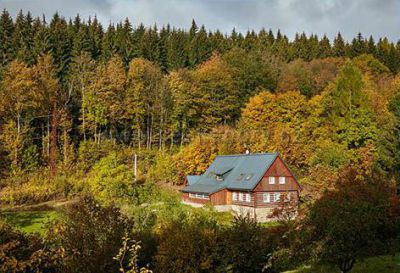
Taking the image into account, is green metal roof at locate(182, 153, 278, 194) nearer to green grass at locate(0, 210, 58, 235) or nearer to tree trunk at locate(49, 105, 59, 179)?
green grass at locate(0, 210, 58, 235)

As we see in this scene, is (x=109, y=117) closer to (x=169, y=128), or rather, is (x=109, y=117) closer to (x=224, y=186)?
(x=169, y=128)

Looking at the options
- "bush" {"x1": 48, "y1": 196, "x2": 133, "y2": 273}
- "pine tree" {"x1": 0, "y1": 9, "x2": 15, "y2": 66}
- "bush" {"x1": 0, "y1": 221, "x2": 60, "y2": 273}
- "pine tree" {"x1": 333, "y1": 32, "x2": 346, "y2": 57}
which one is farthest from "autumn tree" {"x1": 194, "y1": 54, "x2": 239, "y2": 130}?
"bush" {"x1": 0, "y1": 221, "x2": 60, "y2": 273}

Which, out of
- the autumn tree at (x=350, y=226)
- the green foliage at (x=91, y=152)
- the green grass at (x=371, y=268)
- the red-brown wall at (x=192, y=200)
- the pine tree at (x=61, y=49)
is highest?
the pine tree at (x=61, y=49)

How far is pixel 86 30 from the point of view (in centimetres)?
7750

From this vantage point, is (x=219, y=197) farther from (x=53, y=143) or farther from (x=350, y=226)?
(x=350, y=226)

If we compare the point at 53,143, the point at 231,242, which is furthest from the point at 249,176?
the point at 231,242

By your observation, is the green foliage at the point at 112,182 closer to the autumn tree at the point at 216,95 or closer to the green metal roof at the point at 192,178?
the green metal roof at the point at 192,178

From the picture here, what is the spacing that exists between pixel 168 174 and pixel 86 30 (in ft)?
119

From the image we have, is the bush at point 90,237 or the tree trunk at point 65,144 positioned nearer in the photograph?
the bush at point 90,237

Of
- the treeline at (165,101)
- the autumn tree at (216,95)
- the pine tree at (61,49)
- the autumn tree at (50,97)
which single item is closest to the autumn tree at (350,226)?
the treeline at (165,101)

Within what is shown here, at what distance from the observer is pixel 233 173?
155 feet

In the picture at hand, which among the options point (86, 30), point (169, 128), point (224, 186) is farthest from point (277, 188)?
point (86, 30)

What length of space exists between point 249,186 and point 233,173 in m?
3.84

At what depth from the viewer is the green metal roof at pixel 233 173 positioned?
44688 millimetres
